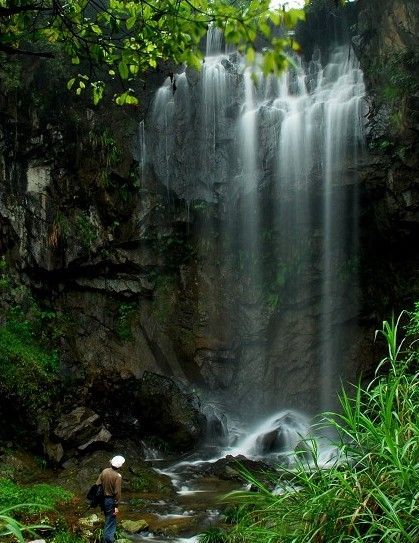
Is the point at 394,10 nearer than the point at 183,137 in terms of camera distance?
Yes

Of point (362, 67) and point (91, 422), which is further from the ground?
point (362, 67)

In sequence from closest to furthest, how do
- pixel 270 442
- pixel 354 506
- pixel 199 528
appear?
pixel 354 506 → pixel 199 528 → pixel 270 442

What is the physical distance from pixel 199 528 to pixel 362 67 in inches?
399

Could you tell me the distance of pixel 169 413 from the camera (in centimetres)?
1085

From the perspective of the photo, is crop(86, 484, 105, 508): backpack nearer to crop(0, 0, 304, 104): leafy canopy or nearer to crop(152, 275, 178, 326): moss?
crop(0, 0, 304, 104): leafy canopy

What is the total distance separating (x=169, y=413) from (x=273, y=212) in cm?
546

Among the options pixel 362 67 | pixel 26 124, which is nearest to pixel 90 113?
pixel 26 124

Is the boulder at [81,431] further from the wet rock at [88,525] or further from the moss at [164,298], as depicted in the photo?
the moss at [164,298]

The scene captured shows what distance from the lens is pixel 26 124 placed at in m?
12.1

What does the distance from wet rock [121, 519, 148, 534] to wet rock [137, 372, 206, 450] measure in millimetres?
3766

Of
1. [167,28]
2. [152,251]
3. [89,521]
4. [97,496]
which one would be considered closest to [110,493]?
[97,496]

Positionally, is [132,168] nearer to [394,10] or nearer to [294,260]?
[294,260]

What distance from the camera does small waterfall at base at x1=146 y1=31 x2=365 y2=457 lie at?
1223 cm

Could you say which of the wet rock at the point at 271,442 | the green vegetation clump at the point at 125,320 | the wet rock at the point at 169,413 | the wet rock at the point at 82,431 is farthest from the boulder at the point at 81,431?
the wet rock at the point at 271,442
